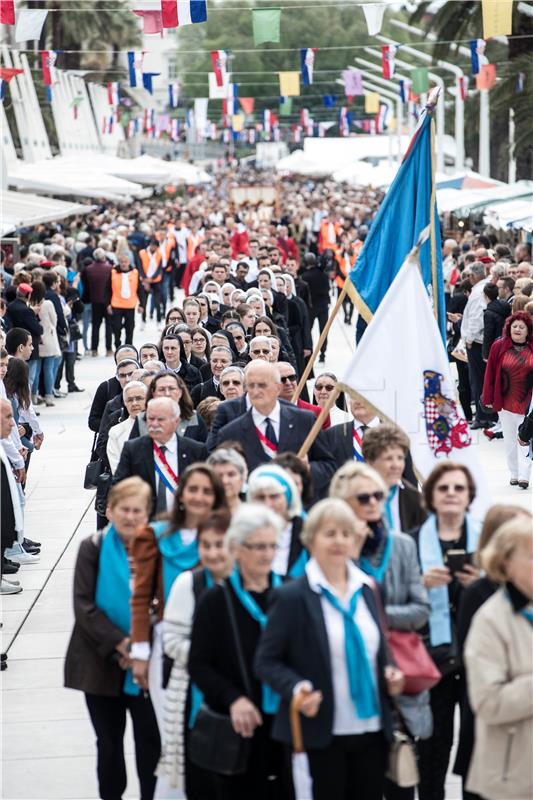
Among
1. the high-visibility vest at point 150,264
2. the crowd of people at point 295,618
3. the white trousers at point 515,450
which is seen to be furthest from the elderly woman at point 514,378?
the high-visibility vest at point 150,264

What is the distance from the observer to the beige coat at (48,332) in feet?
62.8

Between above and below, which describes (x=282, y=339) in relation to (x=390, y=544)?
below

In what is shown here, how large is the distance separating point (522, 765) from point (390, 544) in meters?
1.12

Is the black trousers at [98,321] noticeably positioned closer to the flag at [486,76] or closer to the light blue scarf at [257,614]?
the flag at [486,76]

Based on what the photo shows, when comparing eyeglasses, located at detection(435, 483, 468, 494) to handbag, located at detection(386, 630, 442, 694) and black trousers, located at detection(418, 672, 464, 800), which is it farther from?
black trousers, located at detection(418, 672, 464, 800)

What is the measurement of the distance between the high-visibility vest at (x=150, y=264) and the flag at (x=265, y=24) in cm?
682

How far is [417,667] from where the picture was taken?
18.6 feet

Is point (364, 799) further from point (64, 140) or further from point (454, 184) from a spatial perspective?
point (64, 140)

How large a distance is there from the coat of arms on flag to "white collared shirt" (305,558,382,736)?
2757 millimetres

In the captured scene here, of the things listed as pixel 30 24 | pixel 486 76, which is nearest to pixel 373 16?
pixel 30 24

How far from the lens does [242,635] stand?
18.0ft

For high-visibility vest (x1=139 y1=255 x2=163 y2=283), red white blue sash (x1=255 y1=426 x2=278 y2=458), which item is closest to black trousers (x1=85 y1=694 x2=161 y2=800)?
red white blue sash (x1=255 y1=426 x2=278 y2=458)

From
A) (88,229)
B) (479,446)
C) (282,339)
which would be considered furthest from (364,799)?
(88,229)

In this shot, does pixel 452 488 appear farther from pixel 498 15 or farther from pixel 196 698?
pixel 498 15
